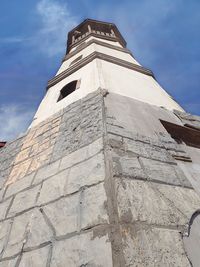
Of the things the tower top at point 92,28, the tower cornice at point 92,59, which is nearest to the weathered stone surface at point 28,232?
the tower cornice at point 92,59

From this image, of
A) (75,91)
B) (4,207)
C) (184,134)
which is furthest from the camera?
(75,91)

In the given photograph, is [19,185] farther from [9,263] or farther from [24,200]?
[9,263]

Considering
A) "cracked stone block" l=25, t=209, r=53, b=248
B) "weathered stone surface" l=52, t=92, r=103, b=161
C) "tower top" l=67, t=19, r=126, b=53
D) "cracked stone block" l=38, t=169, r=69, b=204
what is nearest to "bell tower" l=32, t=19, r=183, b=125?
"weathered stone surface" l=52, t=92, r=103, b=161

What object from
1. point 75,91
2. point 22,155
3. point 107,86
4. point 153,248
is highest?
point 75,91

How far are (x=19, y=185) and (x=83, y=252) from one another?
1.43 metres

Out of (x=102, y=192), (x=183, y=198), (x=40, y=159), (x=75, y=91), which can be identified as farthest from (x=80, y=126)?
(x=75, y=91)

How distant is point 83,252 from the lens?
5.04ft

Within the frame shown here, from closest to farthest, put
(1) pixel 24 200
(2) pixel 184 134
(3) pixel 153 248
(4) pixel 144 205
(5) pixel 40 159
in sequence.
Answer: (3) pixel 153 248
(4) pixel 144 205
(1) pixel 24 200
(5) pixel 40 159
(2) pixel 184 134

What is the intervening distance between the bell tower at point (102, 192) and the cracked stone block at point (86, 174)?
11 mm

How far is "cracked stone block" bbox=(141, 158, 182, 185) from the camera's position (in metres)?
2.13

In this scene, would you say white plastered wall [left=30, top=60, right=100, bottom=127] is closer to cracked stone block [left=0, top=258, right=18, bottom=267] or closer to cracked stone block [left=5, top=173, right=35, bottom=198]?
cracked stone block [left=5, top=173, right=35, bottom=198]

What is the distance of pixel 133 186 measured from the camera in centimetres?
190

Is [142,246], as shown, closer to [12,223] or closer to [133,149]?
[133,149]

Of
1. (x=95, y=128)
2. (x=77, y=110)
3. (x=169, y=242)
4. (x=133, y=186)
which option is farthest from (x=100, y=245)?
(x=77, y=110)
